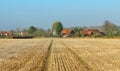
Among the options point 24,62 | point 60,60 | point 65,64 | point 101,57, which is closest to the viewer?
point 65,64

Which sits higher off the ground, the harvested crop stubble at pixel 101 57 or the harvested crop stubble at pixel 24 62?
the harvested crop stubble at pixel 24 62

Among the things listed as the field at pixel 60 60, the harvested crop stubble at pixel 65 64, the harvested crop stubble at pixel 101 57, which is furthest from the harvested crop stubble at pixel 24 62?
the harvested crop stubble at pixel 101 57

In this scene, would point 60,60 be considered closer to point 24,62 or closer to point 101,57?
point 24,62

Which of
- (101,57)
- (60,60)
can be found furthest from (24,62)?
(101,57)

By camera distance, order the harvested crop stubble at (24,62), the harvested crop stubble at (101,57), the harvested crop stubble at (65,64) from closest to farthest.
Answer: the harvested crop stubble at (65,64) → the harvested crop stubble at (24,62) → the harvested crop stubble at (101,57)

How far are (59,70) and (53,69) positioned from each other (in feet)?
1.66

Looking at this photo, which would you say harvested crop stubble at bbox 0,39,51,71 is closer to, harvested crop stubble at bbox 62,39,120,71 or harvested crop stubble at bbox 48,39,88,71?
harvested crop stubble at bbox 48,39,88,71

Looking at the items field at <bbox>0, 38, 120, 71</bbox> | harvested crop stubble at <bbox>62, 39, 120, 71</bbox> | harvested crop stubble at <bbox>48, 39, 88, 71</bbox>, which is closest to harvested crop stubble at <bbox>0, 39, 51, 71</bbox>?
field at <bbox>0, 38, 120, 71</bbox>

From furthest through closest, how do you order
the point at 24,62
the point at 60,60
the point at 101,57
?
the point at 101,57 → the point at 60,60 → the point at 24,62

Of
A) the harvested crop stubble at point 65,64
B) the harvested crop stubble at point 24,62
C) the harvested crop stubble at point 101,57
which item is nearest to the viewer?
the harvested crop stubble at point 65,64

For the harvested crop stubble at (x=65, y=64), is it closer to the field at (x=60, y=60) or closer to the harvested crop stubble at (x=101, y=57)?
the field at (x=60, y=60)

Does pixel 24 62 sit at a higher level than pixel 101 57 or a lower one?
higher

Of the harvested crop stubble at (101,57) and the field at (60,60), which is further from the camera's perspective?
the harvested crop stubble at (101,57)

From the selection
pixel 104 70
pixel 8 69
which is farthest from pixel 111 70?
pixel 8 69
